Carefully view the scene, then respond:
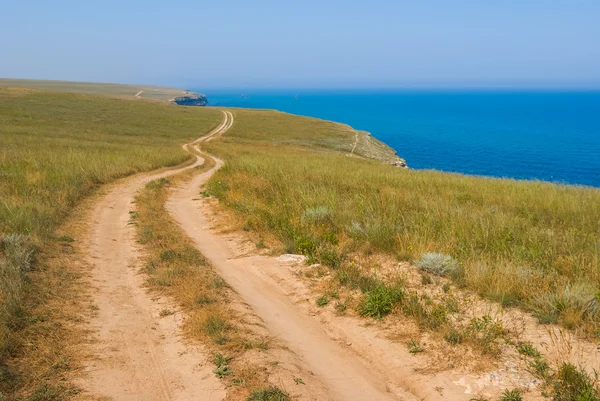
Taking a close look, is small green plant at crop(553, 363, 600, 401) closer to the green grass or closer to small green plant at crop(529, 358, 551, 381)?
small green plant at crop(529, 358, 551, 381)

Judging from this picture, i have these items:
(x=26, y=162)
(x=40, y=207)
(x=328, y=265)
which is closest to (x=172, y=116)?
(x=26, y=162)

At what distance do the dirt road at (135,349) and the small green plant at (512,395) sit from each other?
287cm

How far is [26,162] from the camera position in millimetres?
16875

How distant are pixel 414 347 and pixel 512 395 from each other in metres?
1.24

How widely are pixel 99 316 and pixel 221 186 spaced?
1040cm

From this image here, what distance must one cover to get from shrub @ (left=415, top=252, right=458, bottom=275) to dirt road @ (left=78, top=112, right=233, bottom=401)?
154 inches

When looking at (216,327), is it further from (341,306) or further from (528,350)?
(528,350)

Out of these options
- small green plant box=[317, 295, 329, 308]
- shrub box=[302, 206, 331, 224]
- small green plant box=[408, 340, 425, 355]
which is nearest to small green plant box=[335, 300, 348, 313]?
small green plant box=[317, 295, 329, 308]

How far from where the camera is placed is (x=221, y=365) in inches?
183

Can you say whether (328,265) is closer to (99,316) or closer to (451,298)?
(451,298)

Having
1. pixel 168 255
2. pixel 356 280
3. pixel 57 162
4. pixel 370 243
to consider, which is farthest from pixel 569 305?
pixel 57 162

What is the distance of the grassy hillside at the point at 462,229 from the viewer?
5883 mm

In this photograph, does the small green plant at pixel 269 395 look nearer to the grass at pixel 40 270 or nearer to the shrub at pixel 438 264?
the grass at pixel 40 270

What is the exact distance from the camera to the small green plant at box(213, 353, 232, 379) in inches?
178
